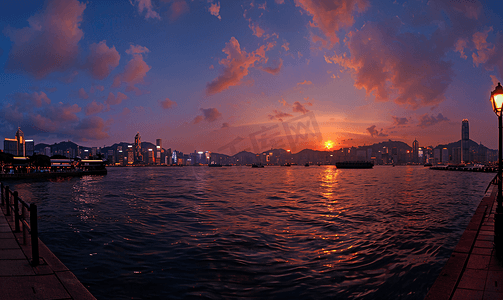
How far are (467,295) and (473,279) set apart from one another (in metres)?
1.10

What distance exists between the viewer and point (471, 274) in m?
6.45

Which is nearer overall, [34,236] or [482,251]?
[34,236]

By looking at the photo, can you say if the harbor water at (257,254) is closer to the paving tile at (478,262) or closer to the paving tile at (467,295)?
the paving tile at (478,262)

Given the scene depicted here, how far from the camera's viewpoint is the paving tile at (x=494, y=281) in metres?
5.57

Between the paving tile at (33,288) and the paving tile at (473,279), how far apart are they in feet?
27.5

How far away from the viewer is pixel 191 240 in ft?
41.2

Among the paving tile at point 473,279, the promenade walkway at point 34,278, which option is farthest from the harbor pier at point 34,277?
the paving tile at point 473,279

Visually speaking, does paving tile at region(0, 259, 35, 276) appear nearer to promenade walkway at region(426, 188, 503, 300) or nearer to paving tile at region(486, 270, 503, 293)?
promenade walkway at region(426, 188, 503, 300)

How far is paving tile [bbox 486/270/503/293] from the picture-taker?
18.3 feet

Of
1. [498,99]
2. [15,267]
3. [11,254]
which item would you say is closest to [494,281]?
[498,99]

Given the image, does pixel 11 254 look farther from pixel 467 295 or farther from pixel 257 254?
pixel 467 295

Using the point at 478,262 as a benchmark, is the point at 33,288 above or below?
above

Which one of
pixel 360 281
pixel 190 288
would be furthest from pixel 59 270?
pixel 360 281

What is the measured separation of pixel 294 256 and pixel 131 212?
1581cm
